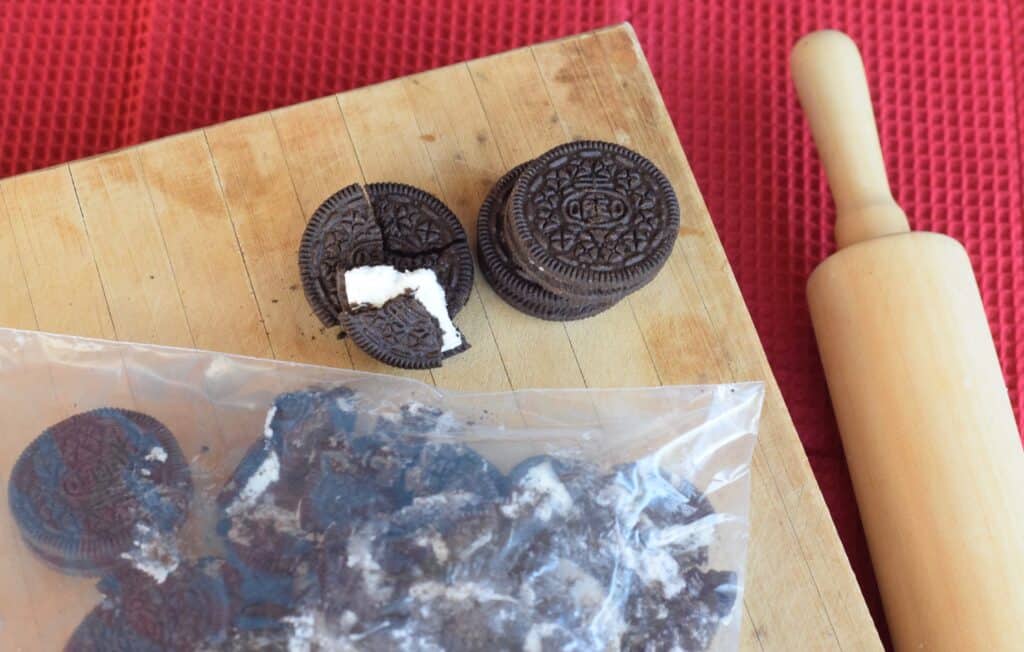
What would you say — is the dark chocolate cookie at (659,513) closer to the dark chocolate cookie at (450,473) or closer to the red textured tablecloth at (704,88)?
the dark chocolate cookie at (450,473)

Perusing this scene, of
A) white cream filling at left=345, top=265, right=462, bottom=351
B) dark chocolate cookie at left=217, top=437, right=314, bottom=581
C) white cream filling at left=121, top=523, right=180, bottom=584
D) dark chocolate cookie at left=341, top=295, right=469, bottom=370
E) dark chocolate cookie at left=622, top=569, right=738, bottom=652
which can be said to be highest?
white cream filling at left=345, top=265, right=462, bottom=351

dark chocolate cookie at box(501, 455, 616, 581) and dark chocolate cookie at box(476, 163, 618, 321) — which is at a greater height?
dark chocolate cookie at box(476, 163, 618, 321)

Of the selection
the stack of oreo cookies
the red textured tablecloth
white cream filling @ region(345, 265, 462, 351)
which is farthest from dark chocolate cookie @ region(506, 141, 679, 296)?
the red textured tablecloth

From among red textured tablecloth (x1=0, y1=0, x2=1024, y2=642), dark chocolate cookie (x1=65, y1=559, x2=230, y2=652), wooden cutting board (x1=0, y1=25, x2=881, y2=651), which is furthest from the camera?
red textured tablecloth (x1=0, y1=0, x2=1024, y2=642)

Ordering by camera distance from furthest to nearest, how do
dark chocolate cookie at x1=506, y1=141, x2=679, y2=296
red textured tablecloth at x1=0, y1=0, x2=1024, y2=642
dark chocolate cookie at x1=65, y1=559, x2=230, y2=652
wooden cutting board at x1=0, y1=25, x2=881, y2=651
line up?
red textured tablecloth at x1=0, y1=0, x2=1024, y2=642, wooden cutting board at x1=0, y1=25, x2=881, y2=651, dark chocolate cookie at x1=506, y1=141, x2=679, y2=296, dark chocolate cookie at x1=65, y1=559, x2=230, y2=652

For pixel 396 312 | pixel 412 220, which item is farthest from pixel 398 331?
pixel 412 220

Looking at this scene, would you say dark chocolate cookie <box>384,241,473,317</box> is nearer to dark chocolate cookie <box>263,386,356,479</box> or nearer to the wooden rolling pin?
dark chocolate cookie <box>263,386,356,479</box>

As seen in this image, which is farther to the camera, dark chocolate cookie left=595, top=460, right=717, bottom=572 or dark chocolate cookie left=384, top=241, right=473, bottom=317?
dark chocolate cookie left=384, top=241, right=473, bottom=317
